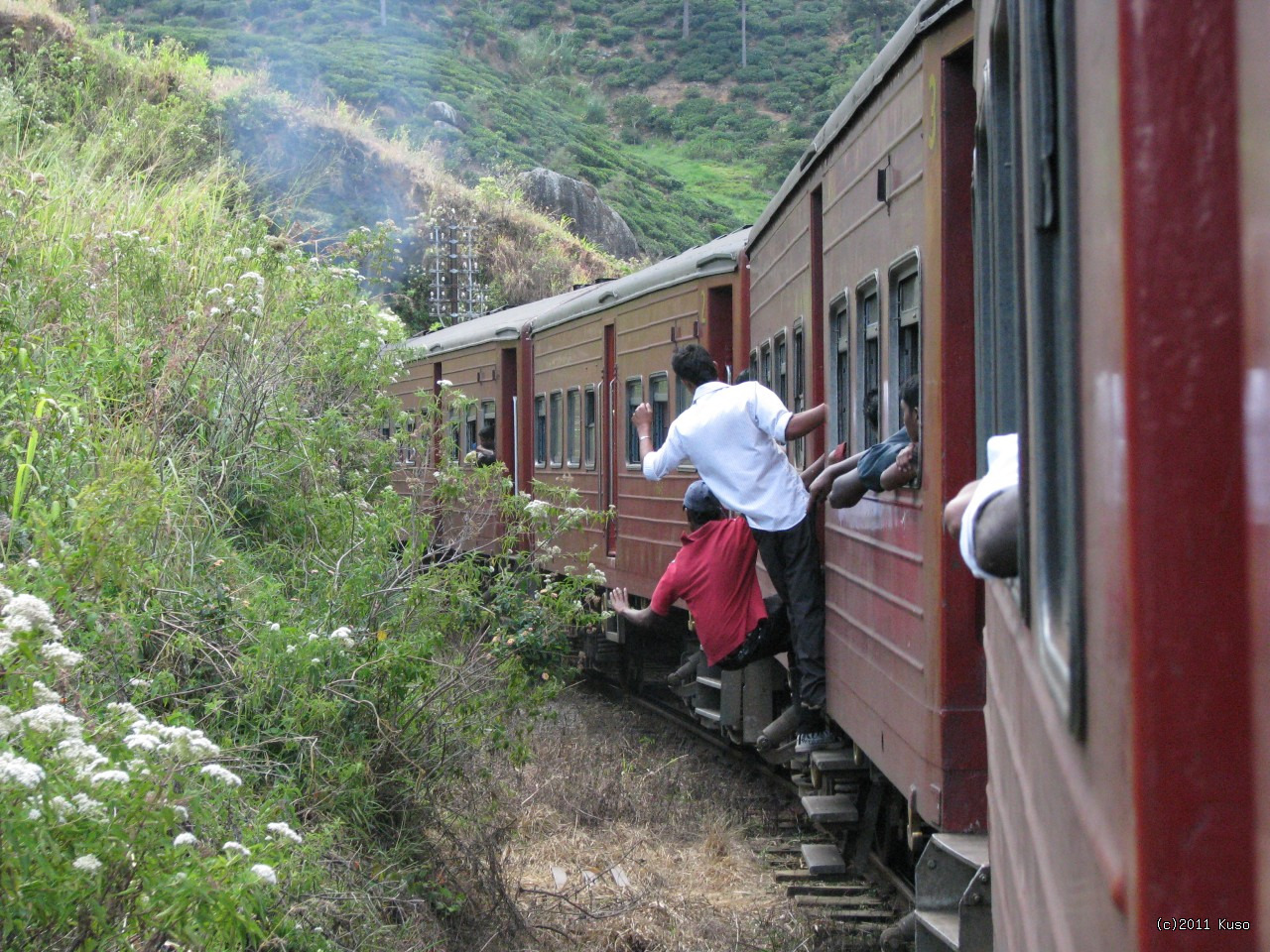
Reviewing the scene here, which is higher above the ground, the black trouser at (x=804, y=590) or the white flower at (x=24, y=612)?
the white flower at (x=24, y=612)

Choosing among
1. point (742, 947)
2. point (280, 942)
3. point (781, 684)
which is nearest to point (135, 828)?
point (280, 942)

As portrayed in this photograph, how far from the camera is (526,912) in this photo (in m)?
6.04

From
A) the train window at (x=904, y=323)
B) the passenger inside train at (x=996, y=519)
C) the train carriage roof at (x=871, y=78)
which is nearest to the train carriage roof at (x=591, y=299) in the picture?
the train carriage roof at (x=871, y=78)

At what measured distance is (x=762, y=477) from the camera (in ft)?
20.7

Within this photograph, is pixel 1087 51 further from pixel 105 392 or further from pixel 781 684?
pixel 781 684

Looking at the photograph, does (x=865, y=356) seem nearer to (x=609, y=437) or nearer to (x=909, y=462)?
(x=909, y=462)

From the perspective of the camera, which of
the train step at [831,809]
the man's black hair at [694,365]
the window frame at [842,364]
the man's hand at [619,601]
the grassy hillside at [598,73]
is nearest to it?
the window frame at [842,364]

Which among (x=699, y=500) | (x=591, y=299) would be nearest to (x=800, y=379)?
(x=699, y=500)

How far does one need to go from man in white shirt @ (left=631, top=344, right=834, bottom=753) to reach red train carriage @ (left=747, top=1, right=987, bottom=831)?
12 cm

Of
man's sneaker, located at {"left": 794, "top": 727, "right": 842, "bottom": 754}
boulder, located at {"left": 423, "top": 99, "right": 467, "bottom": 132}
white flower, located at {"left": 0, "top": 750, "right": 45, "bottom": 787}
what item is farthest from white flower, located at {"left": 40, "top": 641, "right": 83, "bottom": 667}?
boulder, located at {"left": 423, "top": 99, "right": 467, "bottom": 132}

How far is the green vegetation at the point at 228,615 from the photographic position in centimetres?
324

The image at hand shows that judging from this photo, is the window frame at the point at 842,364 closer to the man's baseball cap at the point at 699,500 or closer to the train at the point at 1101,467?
the train at the point at 1101,467

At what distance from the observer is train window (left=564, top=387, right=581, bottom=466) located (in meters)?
12.5

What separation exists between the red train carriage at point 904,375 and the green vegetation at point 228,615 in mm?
1633
